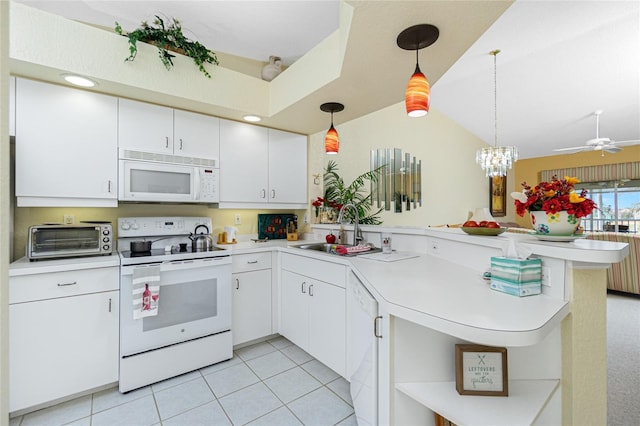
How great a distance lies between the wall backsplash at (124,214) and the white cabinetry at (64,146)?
321 mm

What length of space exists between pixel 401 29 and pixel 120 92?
2132 mm

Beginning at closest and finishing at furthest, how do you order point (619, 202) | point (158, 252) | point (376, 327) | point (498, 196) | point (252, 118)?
point (376, 327)
point (158, 252)
point (252, 118)
point (619, 202)
point (498, 196)

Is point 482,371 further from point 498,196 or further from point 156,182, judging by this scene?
point 498,196

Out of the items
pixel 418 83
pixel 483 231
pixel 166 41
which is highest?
pixel 166 41

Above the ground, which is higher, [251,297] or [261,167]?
[261,167]

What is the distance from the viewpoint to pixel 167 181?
2430 mm

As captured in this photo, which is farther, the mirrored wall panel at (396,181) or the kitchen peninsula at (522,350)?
the mirrored wall panel at (396,181)

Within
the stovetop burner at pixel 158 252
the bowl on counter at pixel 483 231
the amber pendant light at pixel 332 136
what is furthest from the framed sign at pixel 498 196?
the stovetop burner at pixel 158 252

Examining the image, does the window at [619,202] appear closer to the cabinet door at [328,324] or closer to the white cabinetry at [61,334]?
the cabinet door at [328,324]

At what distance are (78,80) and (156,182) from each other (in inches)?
33.7

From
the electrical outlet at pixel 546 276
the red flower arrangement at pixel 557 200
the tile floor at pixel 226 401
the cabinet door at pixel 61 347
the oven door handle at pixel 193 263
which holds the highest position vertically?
the red flower arrangement at pixel 557 200

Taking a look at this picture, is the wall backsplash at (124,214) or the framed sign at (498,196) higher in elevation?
the framed sign at (498,196)

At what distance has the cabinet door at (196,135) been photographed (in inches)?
98.5

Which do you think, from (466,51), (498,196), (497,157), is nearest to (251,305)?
(466,51)
